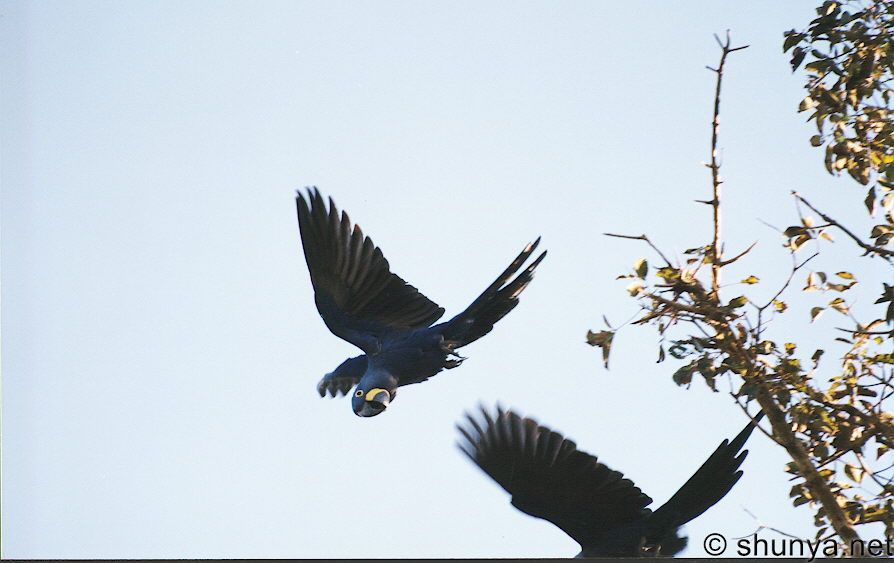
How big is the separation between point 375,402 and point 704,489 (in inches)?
62.7

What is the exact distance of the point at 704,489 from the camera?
14.3 feet

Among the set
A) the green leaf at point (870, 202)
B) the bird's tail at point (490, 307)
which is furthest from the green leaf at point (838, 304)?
the bird's tail at point (490, 307)

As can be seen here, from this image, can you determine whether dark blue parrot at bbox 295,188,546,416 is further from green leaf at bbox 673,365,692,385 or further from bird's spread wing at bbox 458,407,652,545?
green leaf at bbox 673,365,692,385

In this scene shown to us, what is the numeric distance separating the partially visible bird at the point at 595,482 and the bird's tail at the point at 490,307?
2.32 ft

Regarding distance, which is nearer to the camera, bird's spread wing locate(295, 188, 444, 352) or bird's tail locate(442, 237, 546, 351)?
bird's tail locate(442, 237, 546, 351)

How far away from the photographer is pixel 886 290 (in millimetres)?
3215

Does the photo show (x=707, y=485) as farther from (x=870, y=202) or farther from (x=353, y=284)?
(x=353, y=284)

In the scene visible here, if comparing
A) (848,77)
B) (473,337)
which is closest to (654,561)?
(848,77)

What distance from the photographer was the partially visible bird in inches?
170

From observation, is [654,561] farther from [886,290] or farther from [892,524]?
[886,290]

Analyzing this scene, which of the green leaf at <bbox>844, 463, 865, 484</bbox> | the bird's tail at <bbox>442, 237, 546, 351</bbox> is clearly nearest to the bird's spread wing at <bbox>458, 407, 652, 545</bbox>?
the bird's tail at <bbox>442, 237, 546, 351</bbox>

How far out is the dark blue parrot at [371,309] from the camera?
525 centimetres

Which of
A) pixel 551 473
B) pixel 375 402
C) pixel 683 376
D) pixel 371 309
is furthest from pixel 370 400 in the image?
pixel 683 376

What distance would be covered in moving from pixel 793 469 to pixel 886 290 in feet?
1.99
